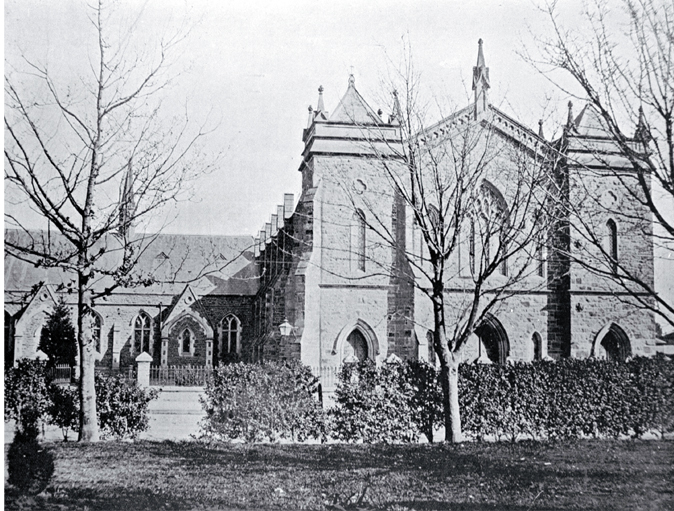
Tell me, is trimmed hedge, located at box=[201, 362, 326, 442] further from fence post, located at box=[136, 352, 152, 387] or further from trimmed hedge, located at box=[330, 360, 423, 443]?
fence post, located at box=[136, 352, 152, 387]

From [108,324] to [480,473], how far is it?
31.4 metres

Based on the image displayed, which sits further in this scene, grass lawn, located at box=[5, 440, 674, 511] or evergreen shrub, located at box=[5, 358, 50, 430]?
evergreen shrub, located at box=[5, 358, 50, 430]

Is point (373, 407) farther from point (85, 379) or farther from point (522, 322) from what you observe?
point (522, 322)

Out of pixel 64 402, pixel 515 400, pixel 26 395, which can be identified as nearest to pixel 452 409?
pixel 515 400

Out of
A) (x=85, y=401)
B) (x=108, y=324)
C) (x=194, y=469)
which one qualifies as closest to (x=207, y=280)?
(x=108, y=324)

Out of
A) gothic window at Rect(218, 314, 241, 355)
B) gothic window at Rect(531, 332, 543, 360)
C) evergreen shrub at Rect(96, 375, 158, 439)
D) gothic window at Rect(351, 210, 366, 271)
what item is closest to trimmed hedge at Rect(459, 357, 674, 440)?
evergreen shrub at Rect(96, 375, 158, 439)

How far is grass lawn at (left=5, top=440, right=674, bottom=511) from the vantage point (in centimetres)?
768

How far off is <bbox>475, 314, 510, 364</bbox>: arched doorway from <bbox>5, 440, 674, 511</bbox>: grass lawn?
1035 centimetres

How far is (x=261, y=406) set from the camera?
1165cm

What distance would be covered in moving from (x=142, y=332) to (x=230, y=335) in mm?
5233

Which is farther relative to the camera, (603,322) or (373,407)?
(603,322)

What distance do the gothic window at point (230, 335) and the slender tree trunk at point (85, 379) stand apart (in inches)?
995

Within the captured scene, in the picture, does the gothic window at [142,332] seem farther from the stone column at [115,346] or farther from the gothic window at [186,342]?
the gothic window at [186,342]

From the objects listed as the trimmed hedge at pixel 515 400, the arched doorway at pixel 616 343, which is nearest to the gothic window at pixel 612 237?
the arched doorway at pixel 616 343
